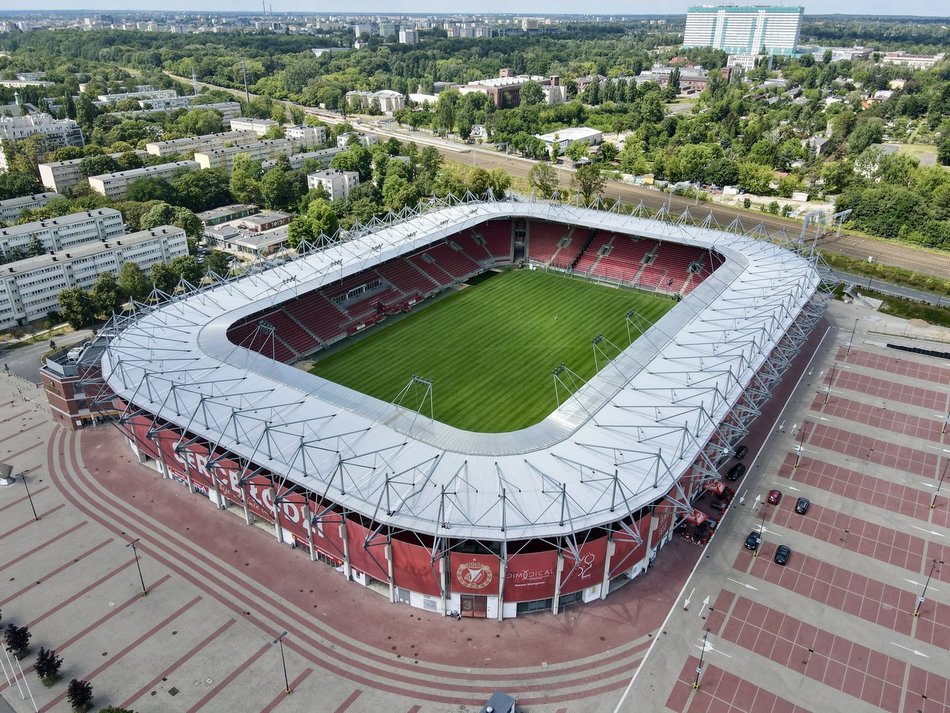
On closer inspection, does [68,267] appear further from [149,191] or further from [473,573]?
[473,573]

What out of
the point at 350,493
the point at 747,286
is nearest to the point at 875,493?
the point at 747,286

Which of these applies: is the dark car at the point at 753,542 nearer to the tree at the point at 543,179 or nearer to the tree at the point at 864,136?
the tree at the point at 543,179

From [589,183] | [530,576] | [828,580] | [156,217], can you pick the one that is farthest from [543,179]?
[530,576]

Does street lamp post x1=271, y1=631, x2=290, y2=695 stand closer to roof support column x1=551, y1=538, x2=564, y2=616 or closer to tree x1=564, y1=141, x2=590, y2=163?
roof support column x1=551, y1=538, x2=564, y2=616

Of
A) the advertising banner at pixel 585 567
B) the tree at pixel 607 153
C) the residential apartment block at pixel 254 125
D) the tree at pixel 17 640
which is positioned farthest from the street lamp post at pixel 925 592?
the residential apartment block at pixel 254 125

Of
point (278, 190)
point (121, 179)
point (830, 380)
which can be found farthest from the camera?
point (121, 179)

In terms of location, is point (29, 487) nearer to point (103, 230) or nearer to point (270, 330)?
point (270, 330)

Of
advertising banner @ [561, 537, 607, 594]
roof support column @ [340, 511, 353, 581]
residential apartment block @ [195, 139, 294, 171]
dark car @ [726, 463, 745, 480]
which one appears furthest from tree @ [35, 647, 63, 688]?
residential apartment block @ [195, 139, 294, 171]
